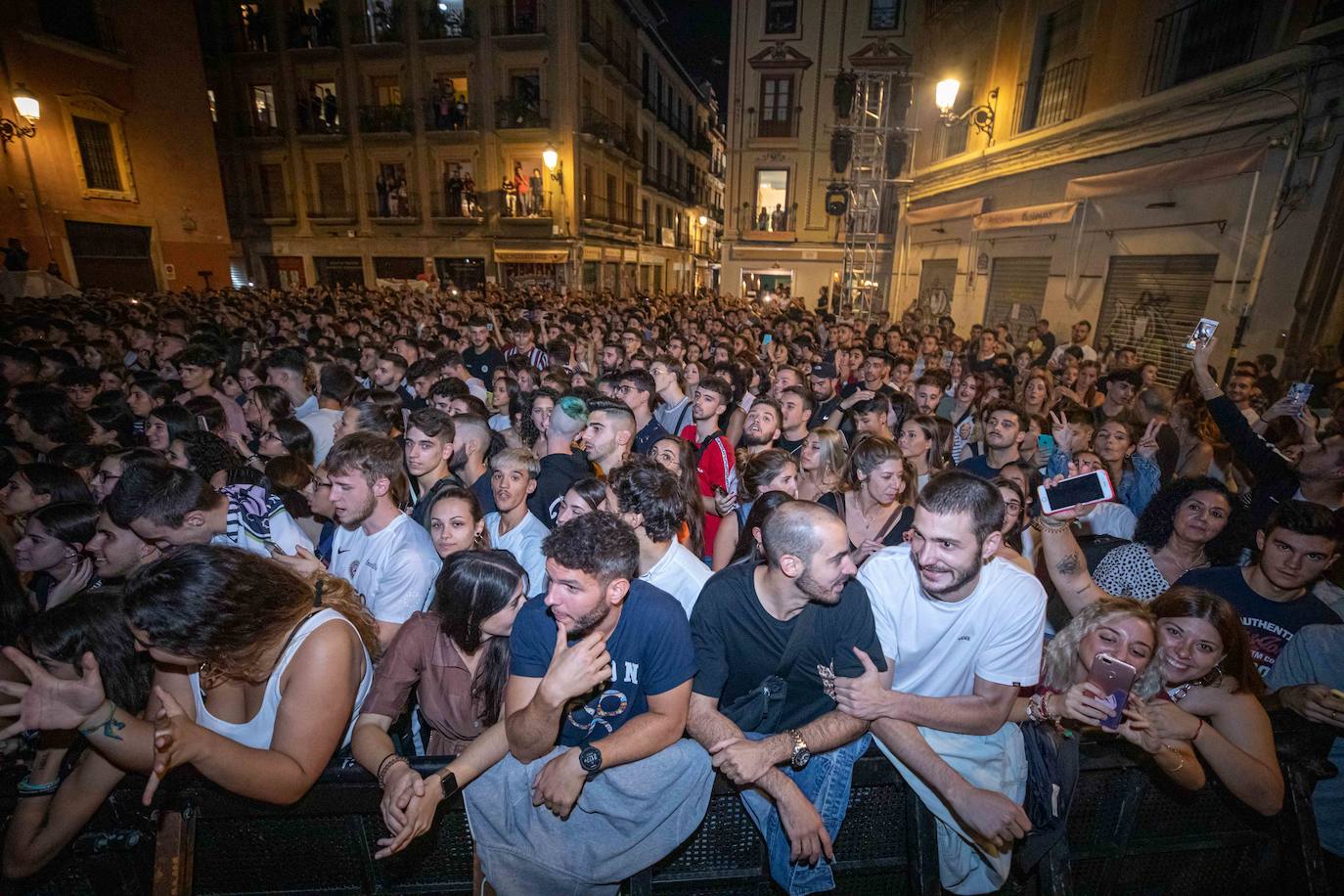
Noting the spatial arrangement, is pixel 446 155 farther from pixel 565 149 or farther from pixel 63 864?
pixel 63 864

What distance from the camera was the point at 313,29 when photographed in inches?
986

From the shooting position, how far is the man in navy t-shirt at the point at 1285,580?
2.68 metres

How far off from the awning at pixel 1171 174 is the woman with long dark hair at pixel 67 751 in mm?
12049

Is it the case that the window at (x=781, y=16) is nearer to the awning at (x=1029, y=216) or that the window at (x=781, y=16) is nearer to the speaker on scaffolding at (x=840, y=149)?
the speaker on scaffolding at (x=840, y=149)

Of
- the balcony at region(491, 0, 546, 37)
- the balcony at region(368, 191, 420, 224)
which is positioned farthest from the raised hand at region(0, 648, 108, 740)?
the balcony at region(491, 0, 546, 37)

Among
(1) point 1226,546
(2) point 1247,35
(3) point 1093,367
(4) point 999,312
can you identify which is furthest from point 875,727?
(4) point 999,312

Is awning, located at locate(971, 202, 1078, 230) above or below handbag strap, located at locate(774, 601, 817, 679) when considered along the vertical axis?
above

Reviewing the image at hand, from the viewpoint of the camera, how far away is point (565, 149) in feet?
79.0

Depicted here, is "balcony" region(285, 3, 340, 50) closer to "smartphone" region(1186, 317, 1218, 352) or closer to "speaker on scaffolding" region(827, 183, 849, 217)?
"speaker on scaffolding" region(827, 183, 849, 217)

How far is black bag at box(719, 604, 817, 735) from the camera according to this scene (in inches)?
88.1

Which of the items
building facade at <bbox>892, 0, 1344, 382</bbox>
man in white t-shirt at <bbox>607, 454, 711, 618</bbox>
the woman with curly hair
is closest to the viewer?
man in white t-shirt at <bbox>607, 454, 711, 618</bbox>

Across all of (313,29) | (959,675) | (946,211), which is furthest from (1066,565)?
(313,29)

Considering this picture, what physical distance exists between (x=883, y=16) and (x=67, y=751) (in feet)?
97.4

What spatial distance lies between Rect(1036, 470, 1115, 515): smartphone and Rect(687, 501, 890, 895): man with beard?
40.6 inches
